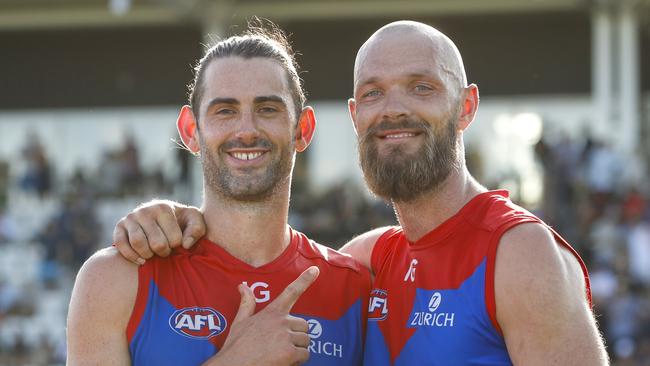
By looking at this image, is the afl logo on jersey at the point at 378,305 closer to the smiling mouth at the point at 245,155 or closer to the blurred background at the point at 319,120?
the smiling mouth at the point at 245,155

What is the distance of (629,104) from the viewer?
61.9ft

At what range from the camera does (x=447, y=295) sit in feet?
12.0

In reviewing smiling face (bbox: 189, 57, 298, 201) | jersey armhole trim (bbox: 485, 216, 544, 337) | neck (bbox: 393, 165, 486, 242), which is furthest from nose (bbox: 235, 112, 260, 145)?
jersey armhole trim (bbox: 485, 216, 544, 337)

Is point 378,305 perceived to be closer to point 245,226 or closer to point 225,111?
point 245,226

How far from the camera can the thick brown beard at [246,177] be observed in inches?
153

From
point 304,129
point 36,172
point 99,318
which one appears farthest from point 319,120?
point 99,318

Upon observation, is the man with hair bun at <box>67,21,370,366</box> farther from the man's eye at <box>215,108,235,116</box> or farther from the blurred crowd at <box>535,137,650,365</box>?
the blurred crowd at <box>535,137,650,365</box>

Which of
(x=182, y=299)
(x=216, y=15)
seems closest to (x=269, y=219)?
(x=182, y=299)

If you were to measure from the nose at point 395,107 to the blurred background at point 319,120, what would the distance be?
1089cm

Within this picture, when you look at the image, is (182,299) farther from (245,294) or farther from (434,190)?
(434,190)

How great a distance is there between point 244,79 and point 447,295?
1.15 meters

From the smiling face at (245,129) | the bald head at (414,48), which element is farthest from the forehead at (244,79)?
the bald head at (414,48)

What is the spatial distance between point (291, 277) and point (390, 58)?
94 cm

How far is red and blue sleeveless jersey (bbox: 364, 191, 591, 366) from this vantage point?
3520 mm
